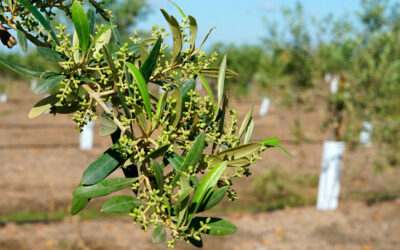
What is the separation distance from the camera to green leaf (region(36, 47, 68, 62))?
1013 mm

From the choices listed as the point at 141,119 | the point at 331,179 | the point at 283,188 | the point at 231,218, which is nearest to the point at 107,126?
the point at 141,119

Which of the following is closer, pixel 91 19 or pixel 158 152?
pixel 158 152

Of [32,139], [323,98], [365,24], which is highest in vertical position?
[365,24]

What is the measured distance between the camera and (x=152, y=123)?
3.19ft

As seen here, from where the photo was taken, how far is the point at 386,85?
7543mm

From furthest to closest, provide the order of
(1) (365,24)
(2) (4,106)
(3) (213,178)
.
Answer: (2) (4,106) < (1) (365,24) < (3) (213,178)

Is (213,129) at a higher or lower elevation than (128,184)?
higher

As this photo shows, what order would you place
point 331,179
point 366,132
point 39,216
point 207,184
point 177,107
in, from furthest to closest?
point 331,179 → point 366,132 → point 39,216 → point 177,107 → point 207,184

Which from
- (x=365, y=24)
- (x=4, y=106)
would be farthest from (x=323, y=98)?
(x=4, y=106)

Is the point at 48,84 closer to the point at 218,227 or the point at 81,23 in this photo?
the point at 81,23

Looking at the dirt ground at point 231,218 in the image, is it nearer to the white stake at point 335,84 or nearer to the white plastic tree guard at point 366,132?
the white plastic tree guard at point 366,132

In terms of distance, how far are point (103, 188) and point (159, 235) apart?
165 millimetres

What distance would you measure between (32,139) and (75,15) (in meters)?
15.4

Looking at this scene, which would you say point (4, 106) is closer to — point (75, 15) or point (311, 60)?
point (311, 60)
